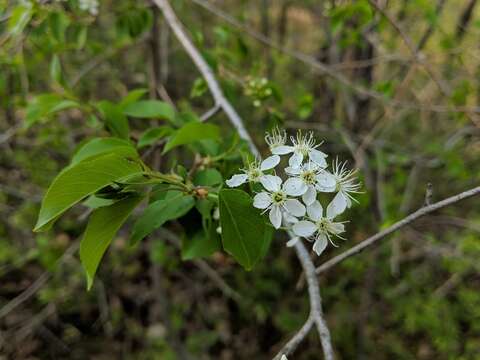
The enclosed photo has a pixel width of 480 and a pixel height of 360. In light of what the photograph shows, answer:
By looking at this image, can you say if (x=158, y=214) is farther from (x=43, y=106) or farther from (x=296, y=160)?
(x=43, y=106)

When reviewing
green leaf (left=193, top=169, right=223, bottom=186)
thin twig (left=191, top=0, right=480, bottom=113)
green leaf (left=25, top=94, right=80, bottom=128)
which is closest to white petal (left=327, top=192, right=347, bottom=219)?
green leaf (left=193, top=169, right=223, bottom=186)

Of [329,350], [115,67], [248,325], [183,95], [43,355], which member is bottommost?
[248,325]

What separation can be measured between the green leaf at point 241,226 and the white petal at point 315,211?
0.07 meters

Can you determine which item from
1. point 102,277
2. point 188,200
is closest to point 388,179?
point 102,277

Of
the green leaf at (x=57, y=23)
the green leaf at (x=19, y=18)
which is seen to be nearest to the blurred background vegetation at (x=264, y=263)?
the green leaf at (x=57, y=23)

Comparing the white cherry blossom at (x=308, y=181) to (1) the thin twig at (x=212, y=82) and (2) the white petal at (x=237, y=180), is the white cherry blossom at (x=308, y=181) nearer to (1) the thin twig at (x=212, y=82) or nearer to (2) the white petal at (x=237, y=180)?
(2) the white petal at (x=237, y=180)

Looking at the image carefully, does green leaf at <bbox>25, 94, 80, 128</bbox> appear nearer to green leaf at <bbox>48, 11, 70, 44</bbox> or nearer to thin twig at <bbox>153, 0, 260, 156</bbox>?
green leaf at <bbox>48, 11, 70, 44</bbox>

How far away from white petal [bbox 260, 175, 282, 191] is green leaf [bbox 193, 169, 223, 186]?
0.41ft

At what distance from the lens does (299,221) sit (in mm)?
708

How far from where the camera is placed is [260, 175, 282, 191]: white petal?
2.29 ft

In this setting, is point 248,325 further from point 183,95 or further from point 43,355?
point 183,95

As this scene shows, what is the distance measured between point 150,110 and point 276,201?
0.52 m

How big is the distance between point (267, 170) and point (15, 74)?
4.00 ft

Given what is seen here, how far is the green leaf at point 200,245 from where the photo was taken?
858 mm
